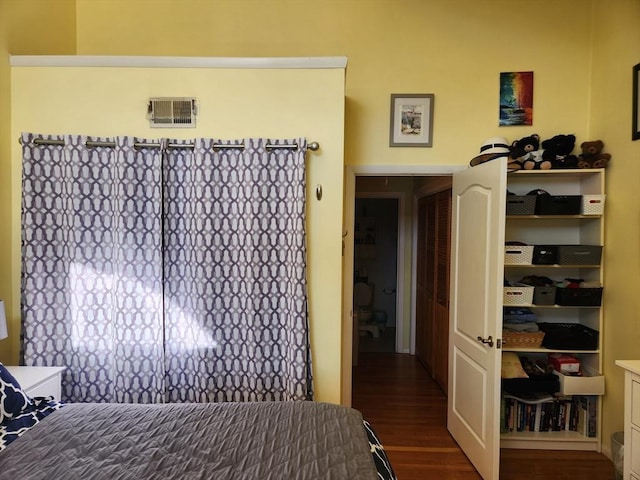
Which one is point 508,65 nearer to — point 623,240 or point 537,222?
point 537,222

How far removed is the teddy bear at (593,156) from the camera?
246 cm

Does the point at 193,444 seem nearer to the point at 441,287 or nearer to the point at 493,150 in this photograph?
the point at 493,150

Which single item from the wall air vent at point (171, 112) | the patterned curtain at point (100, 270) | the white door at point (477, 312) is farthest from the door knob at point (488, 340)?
the wall air vent at point (171, 112)

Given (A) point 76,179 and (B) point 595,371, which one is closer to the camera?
(A) point 76,179

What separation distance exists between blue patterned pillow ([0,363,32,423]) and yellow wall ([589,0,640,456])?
11.4ft

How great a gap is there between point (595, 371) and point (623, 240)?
1.00m

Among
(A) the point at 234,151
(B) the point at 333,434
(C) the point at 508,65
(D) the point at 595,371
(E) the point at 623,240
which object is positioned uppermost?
(C) the point at 508,65

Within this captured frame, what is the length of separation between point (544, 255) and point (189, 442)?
8.25 ft

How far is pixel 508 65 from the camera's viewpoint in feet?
8.95

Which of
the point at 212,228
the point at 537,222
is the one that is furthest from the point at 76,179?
the point at 537,222

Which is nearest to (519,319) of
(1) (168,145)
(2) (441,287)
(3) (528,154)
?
(2) (441,287)

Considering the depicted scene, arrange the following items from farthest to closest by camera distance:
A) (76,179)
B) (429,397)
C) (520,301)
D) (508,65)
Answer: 1. (429,397)
2. (508,65)
3. (520,301)
4. (76,179)

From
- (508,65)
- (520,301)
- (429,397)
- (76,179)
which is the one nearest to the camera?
(76,179)

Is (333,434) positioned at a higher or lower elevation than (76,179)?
lower
